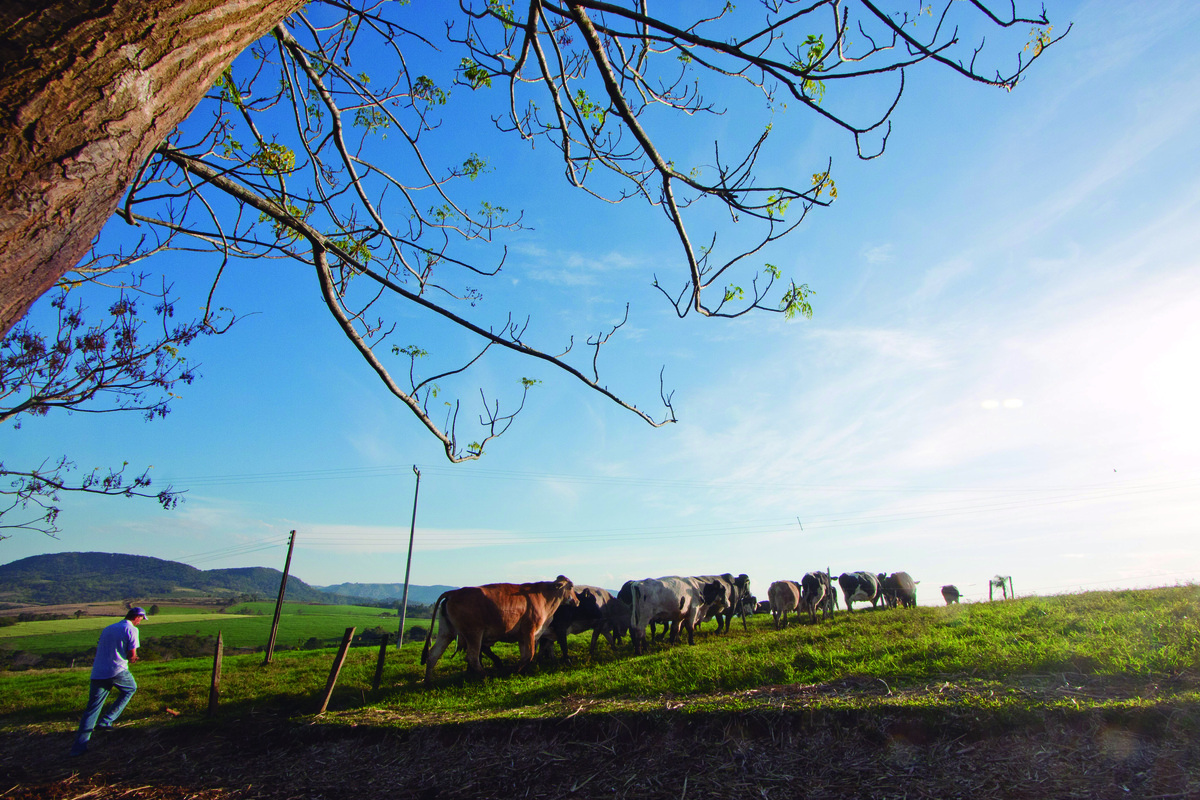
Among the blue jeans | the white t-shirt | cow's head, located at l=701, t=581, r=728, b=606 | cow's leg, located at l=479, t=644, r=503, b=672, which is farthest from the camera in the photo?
cow's head, located at l=701, t=581, r=728, b=606

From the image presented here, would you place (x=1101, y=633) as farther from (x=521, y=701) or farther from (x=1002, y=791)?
(x=521, y=701)

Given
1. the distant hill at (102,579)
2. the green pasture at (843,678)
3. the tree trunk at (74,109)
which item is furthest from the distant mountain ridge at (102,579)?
the tree trunk at (74,109)

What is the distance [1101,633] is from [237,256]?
1097 centimetres

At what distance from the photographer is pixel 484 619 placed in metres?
11.1

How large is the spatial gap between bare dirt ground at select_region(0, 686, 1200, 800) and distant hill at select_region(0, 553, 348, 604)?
99408mm

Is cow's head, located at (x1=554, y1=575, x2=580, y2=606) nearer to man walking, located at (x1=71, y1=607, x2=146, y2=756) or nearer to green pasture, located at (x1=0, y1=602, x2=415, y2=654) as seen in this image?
man walking, located at (x1=71, y1=607, x2=146, y2=756)

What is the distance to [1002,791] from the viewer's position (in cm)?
426

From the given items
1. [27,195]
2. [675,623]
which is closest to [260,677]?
[675,623]

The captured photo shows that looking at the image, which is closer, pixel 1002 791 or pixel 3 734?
pixel 1002 791

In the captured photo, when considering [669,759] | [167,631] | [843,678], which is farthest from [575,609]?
[167,631]

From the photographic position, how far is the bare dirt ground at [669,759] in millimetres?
4441

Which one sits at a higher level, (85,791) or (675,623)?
(675,623)

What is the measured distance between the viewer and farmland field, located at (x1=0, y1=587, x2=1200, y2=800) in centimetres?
464

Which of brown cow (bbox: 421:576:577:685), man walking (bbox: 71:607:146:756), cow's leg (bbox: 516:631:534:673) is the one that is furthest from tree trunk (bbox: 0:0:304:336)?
A: cow's leg (bbox: 516:631:534:673)
